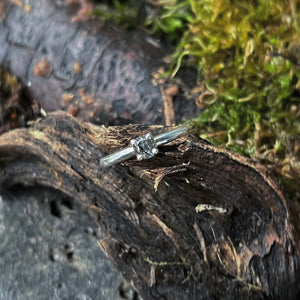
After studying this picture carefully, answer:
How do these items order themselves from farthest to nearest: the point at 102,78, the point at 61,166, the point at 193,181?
the point at 102,78, the point at 61,166, the point at 193,181

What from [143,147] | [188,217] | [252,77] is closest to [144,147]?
[143,147]

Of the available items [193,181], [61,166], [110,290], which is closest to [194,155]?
[193,181]

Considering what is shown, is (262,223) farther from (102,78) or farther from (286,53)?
(102,78)

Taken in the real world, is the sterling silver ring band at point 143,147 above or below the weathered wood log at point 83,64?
above

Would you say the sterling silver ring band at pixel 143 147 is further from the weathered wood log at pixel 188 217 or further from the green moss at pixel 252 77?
the green moss at pixel 252 77

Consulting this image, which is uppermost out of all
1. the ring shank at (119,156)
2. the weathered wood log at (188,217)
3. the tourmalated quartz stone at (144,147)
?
the tourmalated quartz stone at (144,147)

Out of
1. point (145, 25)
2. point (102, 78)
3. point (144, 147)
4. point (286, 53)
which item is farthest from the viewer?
point (145, 25)

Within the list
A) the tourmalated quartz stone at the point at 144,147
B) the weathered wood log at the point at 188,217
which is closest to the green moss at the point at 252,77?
the weathered wood log at the point at 188,217
